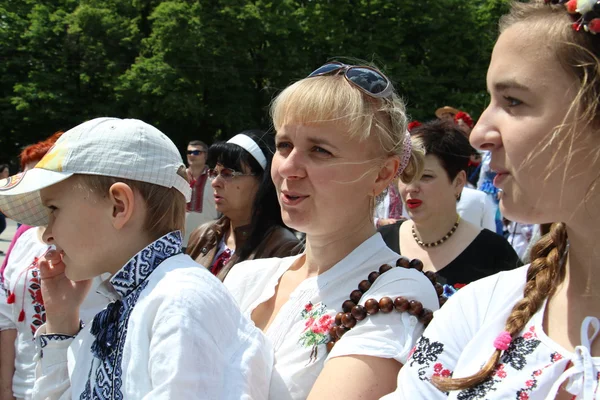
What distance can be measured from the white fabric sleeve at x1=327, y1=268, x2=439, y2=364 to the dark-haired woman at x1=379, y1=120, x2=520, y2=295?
154 cm

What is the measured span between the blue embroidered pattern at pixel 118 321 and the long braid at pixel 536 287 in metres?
0.82

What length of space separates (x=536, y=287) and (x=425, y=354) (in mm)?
287

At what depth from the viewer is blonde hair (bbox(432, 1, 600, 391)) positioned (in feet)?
3.70

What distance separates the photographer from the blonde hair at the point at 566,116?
3.70ft

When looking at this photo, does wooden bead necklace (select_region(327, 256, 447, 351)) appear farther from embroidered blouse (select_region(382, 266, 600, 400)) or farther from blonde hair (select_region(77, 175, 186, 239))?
blonde hair (select_region(77, 175, 186, 239))

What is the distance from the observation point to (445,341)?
139 cm

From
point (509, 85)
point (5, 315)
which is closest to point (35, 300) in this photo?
point (5, 315)

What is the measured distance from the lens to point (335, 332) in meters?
1.74

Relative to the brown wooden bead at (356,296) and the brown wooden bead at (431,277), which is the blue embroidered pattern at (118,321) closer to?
the brown wooden bead at (356,296)

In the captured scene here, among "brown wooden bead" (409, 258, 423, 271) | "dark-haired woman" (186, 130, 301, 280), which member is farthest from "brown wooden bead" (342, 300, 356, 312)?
"dark-haired woman" (186, 130, 301, 280)

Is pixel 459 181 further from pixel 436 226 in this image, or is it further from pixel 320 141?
pixel 320 141

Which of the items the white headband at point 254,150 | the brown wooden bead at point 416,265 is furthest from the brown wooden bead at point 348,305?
the white headband at point 254,150

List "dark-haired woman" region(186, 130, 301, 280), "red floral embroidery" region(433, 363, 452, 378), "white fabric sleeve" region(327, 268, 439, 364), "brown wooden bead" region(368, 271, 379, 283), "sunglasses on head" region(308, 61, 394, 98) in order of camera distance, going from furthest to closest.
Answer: "dark-haired woman" region(186, 130, 301, 280), "sunglasses on head" region(308, 61, 394, 98), "brown wooden bead" region(368, 271, 379, 283), "white fabric sleeve" region(327, 268, 439, 364), "red floral embroidery" region(433, 363, 452, 378)

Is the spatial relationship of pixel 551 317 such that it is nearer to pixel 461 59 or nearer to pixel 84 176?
pixel 84 176
